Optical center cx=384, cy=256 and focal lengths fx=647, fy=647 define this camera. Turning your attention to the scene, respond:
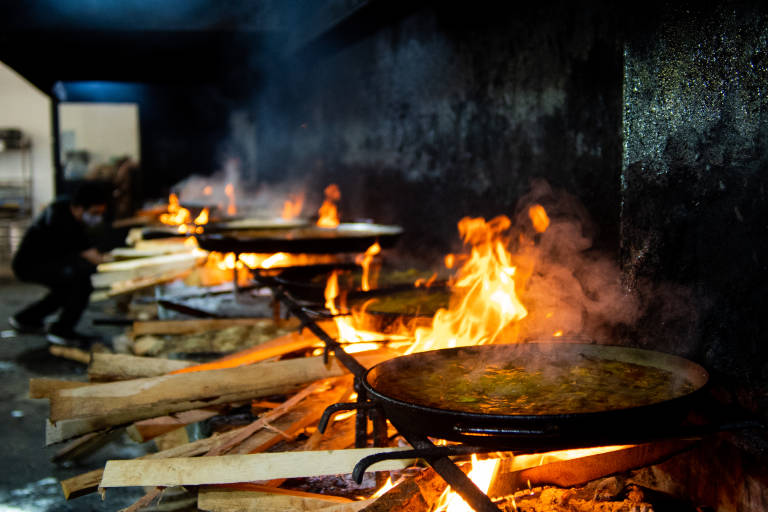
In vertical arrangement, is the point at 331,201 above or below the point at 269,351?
above

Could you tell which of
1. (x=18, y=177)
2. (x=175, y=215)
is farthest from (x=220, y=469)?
(x=18, y=177)

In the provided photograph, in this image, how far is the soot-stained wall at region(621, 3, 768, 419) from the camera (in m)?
2.30

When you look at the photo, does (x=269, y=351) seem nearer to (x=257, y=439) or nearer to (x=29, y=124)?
(x=257, y=439)

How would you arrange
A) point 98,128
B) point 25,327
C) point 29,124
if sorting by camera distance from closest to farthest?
point 25,327
point 29,124
point 98,128

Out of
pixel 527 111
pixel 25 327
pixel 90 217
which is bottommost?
pixel 25 327

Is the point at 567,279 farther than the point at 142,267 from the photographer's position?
No

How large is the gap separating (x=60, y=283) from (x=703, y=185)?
8196mm

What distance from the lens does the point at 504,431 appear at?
1.73 metres

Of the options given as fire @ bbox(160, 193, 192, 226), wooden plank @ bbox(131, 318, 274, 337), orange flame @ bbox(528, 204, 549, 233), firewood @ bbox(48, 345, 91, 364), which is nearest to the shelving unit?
fire @ bbox(160, 193, 192, 226)

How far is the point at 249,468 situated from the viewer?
7.55ft

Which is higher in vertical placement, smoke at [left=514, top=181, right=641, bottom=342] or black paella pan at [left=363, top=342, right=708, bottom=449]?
smoke at [left=514, top=181, right=641, bottom=342]

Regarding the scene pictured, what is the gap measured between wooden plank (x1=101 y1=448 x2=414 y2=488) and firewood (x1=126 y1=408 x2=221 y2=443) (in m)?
0.93

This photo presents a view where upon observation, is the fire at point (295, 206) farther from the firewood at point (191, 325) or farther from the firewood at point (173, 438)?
the firewood at point (173, 438)

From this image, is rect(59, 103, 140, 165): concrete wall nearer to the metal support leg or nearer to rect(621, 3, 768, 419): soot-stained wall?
rect(621, 3, 768, 419): soot-stained wall
